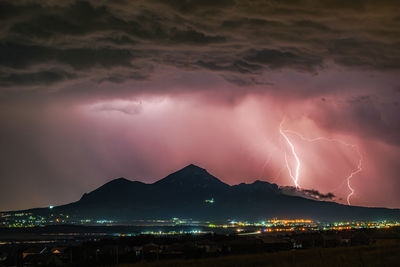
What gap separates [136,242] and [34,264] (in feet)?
86.1

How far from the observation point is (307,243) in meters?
65.8

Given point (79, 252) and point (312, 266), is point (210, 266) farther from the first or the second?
point (79, 252)

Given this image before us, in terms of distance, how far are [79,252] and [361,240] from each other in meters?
35.4

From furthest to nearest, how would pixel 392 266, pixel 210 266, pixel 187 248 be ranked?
1. pixel 187 248
2. pixel 210 266
3. pixel 392 266

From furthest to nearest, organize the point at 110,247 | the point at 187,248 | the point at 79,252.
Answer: the point at 110,247, the point at 79,252, the point at 187,248

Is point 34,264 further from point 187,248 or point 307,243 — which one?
point 307,243

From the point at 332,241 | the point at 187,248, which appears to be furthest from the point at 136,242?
the point at 332,241

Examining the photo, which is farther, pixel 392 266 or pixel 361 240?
pixel 361 240

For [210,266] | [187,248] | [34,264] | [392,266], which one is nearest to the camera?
[392,266]

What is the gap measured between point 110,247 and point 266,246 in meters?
19.6

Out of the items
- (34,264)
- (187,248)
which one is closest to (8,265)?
(34,264)

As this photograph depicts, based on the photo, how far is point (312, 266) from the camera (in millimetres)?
22828

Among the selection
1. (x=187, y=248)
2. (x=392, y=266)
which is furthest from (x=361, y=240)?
(x=392, y=266)

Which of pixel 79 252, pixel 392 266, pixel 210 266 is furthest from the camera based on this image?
pixel 79 252
